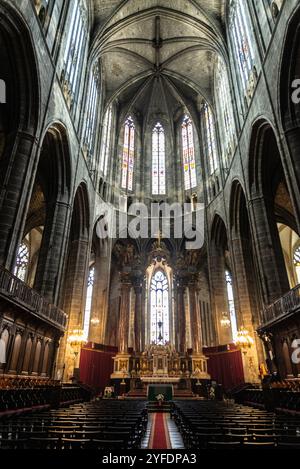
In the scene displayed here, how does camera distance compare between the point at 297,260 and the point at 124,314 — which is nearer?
the point at 124,314

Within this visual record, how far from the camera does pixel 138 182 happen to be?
31.3 meters

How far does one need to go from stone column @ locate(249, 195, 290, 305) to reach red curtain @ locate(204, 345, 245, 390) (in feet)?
23.7

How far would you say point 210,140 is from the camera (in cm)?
2848

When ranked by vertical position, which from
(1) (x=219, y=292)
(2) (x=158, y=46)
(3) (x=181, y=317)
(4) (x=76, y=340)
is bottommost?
(4) (x=76, y=340)

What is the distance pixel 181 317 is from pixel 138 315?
3.53 m

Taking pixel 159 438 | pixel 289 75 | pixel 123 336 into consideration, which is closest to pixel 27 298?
pixel 159 438

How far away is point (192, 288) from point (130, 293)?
516cm

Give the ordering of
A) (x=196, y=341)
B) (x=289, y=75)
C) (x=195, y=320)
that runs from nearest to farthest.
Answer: (x=289, y=75), (x=196, y=341), (x=195, y=320)

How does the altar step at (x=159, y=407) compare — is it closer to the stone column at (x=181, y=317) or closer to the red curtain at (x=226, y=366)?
the red curtain at (x=226, y=366)

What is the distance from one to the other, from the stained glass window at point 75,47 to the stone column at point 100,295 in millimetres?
12875

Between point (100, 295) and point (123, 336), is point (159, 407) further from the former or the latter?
point (100, 295)

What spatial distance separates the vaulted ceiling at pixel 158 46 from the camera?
23.3 meters

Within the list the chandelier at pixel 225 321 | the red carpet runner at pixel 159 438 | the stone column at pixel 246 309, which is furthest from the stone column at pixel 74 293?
the chandelier at pixel 225 321

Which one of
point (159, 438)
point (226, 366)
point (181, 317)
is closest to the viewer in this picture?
point (159, 438)
